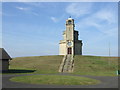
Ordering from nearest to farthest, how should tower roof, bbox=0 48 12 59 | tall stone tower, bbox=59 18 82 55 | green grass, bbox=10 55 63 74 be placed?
tower roof, bbox=0 48 12 59
green grass, bbox=10 55 63 74
tall stone tower, bbox=59 18 82 55

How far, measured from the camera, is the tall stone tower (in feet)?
193

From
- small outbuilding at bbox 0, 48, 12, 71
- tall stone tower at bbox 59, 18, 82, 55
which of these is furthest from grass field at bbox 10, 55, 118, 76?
tall stone tower at bbox 59, 18, 82, 55

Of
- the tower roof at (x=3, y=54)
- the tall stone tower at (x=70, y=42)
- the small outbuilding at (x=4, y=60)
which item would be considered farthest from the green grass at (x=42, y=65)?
the tall stone tower at (x=70, y=42)

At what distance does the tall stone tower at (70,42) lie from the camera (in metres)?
58.8

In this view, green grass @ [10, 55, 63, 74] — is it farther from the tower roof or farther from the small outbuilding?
the tower roof

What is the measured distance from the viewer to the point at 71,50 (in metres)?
58.8

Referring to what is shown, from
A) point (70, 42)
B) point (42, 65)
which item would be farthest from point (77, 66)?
point (70, 42)

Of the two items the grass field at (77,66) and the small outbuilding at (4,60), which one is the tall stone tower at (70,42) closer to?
the grass field at (77,66)

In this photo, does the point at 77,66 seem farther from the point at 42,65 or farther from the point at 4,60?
the point at 4,60

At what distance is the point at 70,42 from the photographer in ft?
194

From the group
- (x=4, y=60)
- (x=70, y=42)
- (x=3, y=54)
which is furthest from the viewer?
(x=70, y=42)

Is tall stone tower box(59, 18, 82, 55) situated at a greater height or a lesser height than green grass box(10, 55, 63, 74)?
greater

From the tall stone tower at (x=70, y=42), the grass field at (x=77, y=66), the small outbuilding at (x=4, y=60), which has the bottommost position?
the grass field at (x=77, y=66)

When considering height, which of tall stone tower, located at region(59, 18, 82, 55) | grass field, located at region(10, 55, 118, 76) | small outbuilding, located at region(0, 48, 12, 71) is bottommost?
grass field, located at region(10, 55, 118, 76)
